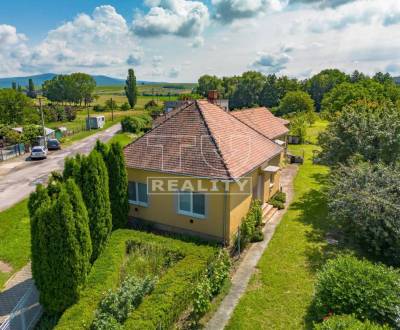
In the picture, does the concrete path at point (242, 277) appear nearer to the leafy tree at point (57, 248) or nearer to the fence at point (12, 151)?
the leafy tree at point (57, 248)

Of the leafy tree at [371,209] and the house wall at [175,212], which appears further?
the house wall at [175,212]

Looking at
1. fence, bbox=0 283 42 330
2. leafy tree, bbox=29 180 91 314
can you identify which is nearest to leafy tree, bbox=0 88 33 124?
fence, bbox=0 283 42 330

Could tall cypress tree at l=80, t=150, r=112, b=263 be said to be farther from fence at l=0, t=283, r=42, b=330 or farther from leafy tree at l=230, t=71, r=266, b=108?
leafy tree at l=230, t=71, r=266, b=108

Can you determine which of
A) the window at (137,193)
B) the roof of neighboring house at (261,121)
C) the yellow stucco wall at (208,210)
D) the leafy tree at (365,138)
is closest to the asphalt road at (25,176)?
the window at (137,193)

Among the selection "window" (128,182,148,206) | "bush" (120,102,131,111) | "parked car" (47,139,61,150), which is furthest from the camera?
"bush" (120,102,131,111)

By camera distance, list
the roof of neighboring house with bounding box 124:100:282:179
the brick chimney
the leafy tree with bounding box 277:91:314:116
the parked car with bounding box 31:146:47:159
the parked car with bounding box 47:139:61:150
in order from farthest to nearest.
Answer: the leafy tree with bounding box 277:91:314:116 → the parked car with bounding box 47:139:61:150 → the parked car with bounding box 31:146:47:159 → the brick chimney → the roof of neighboring house with bounding box 124:100:282:179

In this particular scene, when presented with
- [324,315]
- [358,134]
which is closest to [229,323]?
[324,315]

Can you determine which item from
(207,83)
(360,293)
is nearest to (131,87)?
(207,83)

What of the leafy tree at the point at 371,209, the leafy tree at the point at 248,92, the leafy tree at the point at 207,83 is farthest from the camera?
the leafy tree at the point at 207,83
